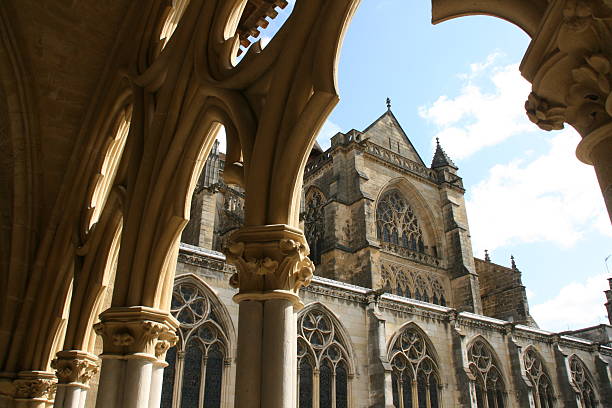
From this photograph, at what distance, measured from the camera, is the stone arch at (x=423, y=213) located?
22562 millimetres

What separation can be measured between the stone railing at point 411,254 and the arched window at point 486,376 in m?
6.81

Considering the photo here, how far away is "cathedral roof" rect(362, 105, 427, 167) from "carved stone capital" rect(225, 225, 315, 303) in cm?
2034

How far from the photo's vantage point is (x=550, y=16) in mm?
1667

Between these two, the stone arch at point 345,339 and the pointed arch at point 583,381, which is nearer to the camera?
the stone arch at point 345,339

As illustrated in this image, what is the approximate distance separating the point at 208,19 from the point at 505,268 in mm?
22540

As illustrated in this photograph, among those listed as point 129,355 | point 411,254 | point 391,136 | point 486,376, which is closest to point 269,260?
point 129,355

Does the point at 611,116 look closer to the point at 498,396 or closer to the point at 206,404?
the point at 206,404

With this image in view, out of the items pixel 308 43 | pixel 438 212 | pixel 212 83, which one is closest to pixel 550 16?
pixel 308 43

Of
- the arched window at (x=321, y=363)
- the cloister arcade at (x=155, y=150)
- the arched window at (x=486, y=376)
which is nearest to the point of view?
the cloister arcade at (x=155, y=150)

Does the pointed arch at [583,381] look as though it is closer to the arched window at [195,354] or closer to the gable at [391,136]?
the gable at [391,136]

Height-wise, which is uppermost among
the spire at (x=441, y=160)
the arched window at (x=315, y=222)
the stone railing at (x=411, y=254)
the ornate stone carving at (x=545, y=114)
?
the spire at (x=441, y=160)

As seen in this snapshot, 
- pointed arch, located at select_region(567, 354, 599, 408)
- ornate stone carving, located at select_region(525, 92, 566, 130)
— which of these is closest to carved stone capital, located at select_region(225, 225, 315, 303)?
ornate stone carving, located at select_region(525, 92, 566, 130)

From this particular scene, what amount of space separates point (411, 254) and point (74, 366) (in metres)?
17.5

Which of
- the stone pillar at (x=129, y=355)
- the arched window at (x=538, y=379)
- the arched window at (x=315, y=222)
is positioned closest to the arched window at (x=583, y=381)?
the arched window at (x=538, y=379)
